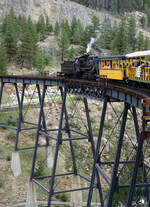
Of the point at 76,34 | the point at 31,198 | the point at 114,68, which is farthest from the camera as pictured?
the point at 76,34

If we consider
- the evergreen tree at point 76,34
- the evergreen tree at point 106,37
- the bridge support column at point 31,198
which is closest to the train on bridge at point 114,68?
the bridge support column at point 31,198

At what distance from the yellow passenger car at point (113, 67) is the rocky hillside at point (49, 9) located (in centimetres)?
7765

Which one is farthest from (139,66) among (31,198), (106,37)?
(106,37)

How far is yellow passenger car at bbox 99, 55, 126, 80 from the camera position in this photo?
19.1 m

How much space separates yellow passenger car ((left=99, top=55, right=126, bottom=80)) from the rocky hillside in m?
77.7

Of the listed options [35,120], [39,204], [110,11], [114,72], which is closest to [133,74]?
[114,72]

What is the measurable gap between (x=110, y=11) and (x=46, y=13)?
160ft

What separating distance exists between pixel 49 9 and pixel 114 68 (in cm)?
9189

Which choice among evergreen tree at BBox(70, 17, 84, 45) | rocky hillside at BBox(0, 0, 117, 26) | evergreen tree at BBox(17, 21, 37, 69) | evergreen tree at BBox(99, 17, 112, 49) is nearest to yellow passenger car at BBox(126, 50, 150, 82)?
evergreen tree at BBox(17, 21, 37, 69)

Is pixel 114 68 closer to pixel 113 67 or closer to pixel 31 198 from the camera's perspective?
pixel 113 67

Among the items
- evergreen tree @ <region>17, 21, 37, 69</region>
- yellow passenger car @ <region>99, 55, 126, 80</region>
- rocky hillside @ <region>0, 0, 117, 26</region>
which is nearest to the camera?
yellow passenger car @ <region>99, 55, 126, 80</region>

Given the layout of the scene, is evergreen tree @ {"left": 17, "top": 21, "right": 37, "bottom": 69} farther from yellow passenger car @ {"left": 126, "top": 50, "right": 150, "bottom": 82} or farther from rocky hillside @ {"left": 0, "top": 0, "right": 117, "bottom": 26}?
yellow passenger car @ {"left": 126, "top": 50, "right": 150, "bottom": 82}

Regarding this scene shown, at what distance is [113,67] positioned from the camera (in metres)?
20.0

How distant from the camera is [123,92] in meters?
13.8
